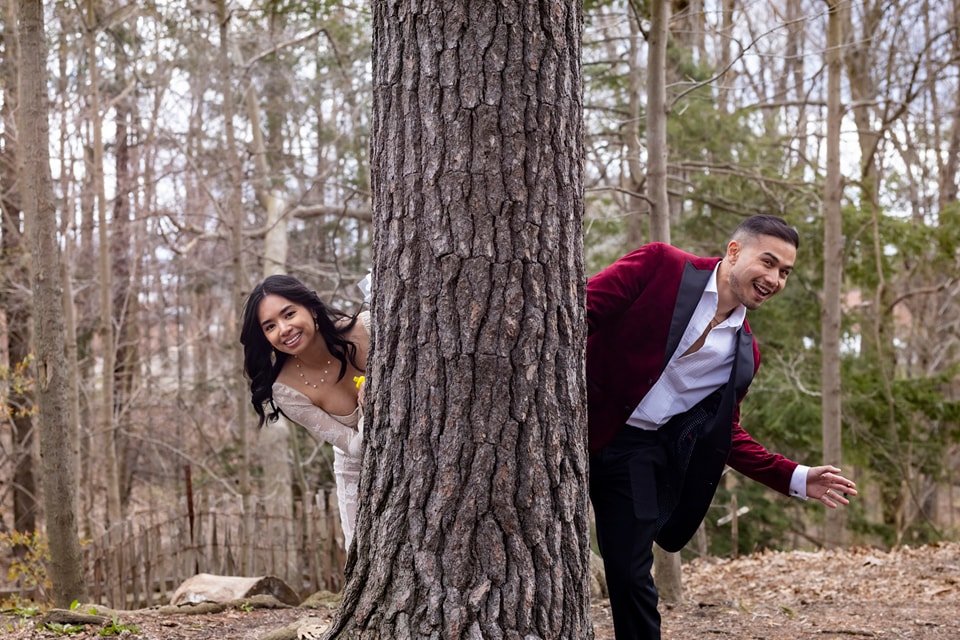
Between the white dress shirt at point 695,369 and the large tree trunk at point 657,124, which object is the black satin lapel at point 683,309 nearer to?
the white dress shirt at point 695,369

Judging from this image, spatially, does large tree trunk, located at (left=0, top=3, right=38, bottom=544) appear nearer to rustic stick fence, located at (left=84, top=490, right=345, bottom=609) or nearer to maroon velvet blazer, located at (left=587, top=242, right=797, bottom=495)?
rustic stick fence, located at (left=84, top=490, right=345, bottom=609)

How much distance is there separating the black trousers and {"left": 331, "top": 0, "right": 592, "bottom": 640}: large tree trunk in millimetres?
783

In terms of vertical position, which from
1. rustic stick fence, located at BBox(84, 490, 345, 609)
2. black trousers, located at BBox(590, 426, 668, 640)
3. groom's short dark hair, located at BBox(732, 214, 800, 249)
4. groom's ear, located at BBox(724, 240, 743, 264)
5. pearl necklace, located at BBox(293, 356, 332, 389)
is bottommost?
rustic stick fence, located at BBox(84, 490, 345, 609)

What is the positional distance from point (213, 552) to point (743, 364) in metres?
6.34

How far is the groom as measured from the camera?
3355mm

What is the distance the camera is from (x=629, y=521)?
3.38 meters

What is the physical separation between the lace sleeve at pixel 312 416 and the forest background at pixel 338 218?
3.89m

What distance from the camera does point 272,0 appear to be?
9.93 meters

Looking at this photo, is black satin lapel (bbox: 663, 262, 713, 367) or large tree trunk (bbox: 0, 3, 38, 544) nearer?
black satin lapel (bbox: 663, 262, 713, 367)

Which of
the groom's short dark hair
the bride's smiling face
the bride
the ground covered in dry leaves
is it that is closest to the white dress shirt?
the groom's short dark hair

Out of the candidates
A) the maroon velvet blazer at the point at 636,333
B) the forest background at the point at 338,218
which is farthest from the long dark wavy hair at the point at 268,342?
the forest background at the point at 338,218

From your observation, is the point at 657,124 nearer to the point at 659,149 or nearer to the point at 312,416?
the point at 659,149

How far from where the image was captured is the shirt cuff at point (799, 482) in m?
3.57

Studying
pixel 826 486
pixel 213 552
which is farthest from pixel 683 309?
pixel 213 552
